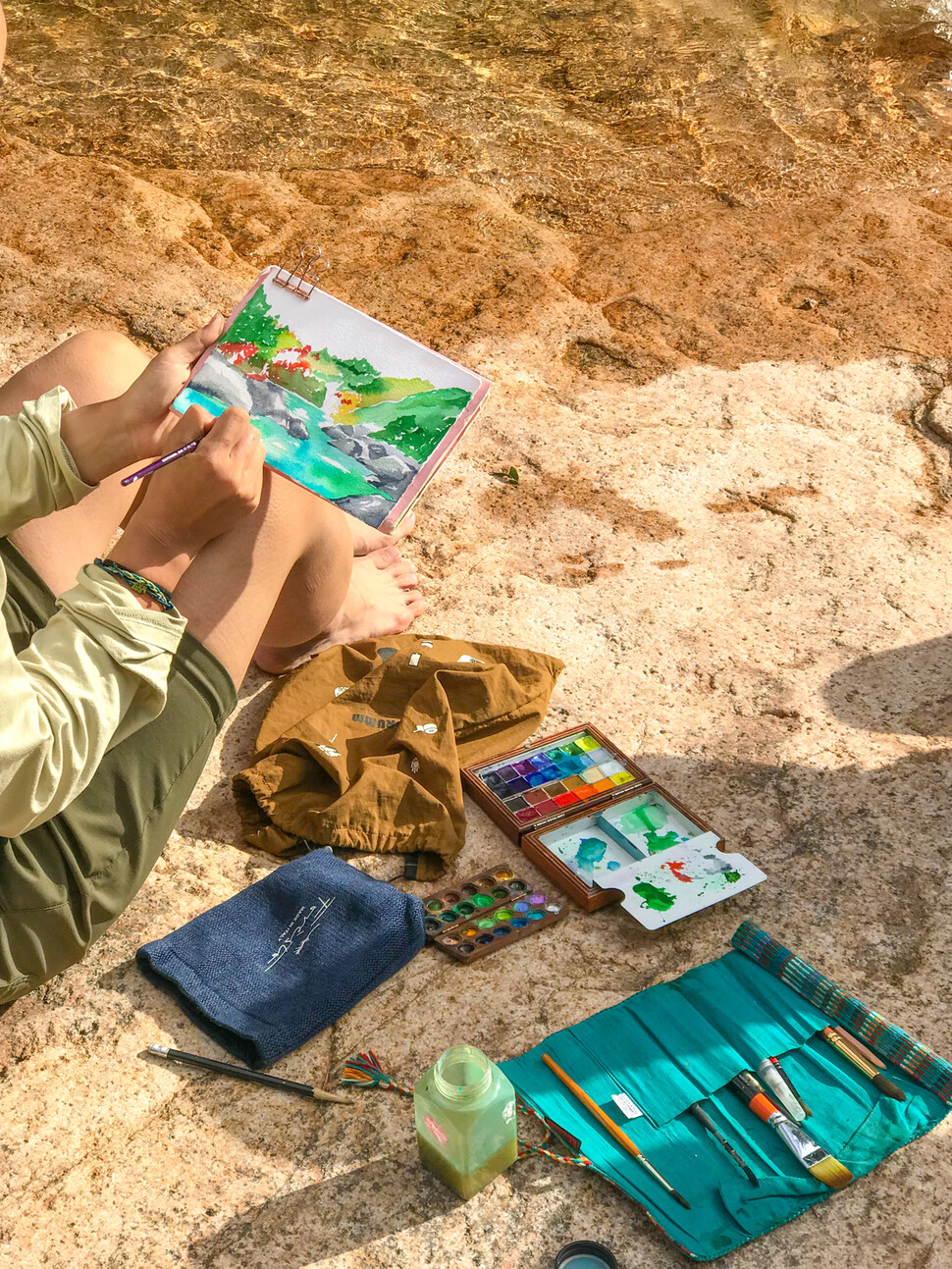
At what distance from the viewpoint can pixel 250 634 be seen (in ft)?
6.08

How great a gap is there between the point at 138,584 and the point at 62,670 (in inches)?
7.9

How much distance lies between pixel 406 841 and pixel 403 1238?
29.4 inches

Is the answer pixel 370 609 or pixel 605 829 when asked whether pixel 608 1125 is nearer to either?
pixel 605 829

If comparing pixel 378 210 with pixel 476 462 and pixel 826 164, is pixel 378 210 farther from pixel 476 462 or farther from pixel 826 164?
pixel 826 164

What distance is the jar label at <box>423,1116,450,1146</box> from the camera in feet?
5.27

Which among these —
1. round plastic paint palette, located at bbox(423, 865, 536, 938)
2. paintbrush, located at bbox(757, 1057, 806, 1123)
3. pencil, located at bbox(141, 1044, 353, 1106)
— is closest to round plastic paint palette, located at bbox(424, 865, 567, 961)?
round plastic paint palette, located at bbox(423, 865, 536, 938)

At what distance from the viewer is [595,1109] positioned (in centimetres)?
175

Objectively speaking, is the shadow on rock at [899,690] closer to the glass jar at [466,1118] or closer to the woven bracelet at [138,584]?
Answer: the glass jar at [466,1118]

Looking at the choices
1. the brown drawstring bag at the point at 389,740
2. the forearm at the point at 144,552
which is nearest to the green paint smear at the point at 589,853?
the brown drawstring bag at the point at 389,740

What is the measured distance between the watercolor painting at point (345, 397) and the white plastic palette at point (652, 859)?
2.36 ft

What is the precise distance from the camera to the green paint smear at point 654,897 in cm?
209

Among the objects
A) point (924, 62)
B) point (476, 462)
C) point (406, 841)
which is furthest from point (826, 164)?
point (406, 841)

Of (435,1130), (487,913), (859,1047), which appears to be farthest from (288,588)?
(859,1047)

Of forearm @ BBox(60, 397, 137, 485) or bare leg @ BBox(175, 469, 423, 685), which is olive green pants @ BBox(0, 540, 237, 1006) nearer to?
bare leg @ BBox(175, 469, 423, 685)
